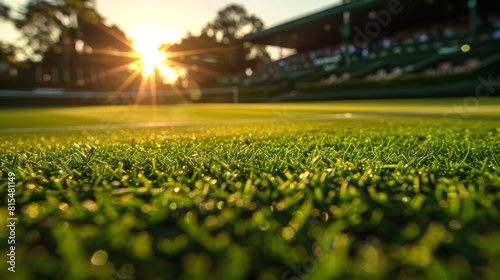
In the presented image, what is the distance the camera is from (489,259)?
660 mm

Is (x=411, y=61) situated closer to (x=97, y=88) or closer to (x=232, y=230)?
(x=232, y=230)

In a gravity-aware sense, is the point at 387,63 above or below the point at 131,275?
above

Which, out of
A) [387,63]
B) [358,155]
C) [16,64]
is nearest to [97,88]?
[387,63]

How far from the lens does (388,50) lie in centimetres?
2552

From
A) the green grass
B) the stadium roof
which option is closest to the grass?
the green grass

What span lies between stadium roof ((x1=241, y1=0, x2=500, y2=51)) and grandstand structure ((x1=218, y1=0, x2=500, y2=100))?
6 centimetres

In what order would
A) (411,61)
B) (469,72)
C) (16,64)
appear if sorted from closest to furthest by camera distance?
(16,64) → (469,72) → (411,61)

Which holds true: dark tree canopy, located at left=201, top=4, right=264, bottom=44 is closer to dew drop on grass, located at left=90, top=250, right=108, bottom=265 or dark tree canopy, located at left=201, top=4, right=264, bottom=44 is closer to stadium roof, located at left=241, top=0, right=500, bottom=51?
stadium roof, located at left=241, top=0, right=500, bottom=51

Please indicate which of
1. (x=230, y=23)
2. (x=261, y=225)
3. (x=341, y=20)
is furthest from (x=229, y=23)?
(x=261, y=225)

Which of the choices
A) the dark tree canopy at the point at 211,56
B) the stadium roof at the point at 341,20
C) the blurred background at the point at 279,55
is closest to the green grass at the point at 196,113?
the blurred background at the point at 279,55

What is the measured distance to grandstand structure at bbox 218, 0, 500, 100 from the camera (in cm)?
1647

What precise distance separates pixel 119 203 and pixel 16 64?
885 cm

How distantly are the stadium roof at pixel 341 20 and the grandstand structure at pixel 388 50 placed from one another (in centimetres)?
6

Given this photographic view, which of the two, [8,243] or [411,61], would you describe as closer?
[8,243]
